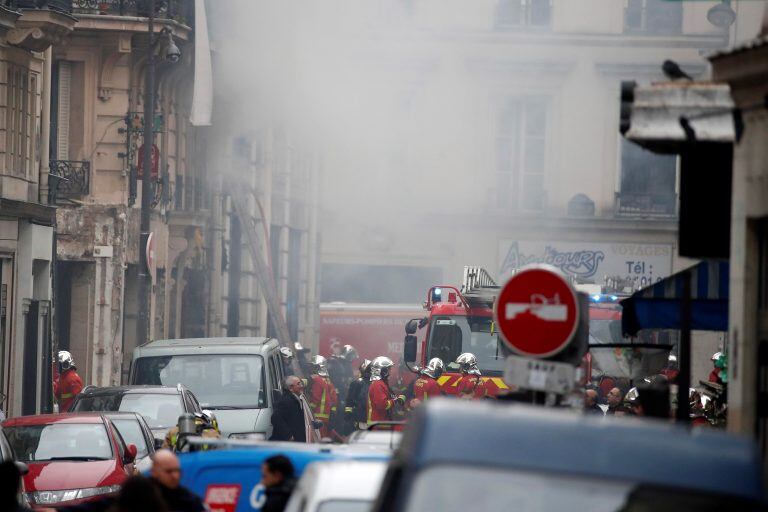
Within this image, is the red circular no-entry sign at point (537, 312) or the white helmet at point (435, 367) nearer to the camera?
the red circular no-entry sign at point (537, 312)

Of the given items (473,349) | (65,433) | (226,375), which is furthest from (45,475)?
(473,349)

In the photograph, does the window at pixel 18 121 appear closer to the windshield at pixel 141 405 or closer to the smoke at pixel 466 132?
the windshield at pixel 141 405

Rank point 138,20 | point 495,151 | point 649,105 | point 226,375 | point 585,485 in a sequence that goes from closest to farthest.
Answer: point 585,485 → point 649,105 → point 226,375 → point 138,20 → point 495,151

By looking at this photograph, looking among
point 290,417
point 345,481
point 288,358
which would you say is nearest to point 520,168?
point 288,358

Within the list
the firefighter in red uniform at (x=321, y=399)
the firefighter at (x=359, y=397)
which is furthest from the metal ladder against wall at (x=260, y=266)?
the firefighter at (x=359, y=397)

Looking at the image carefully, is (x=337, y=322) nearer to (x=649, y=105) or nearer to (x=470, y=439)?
(x=649, y=105)

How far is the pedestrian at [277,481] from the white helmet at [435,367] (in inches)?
526

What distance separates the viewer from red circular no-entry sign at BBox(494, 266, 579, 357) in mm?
7750

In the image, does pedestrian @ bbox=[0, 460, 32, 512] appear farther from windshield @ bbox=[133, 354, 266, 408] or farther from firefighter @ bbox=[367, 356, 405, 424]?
firefighter @ bbox=[367, 356, 405, 424]

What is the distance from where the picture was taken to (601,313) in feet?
77.0

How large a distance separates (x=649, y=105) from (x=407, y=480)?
4136mm

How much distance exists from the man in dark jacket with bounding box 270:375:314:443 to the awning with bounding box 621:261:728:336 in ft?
23.6

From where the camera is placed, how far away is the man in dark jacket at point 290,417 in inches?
709

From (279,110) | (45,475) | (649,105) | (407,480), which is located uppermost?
(279,110)
